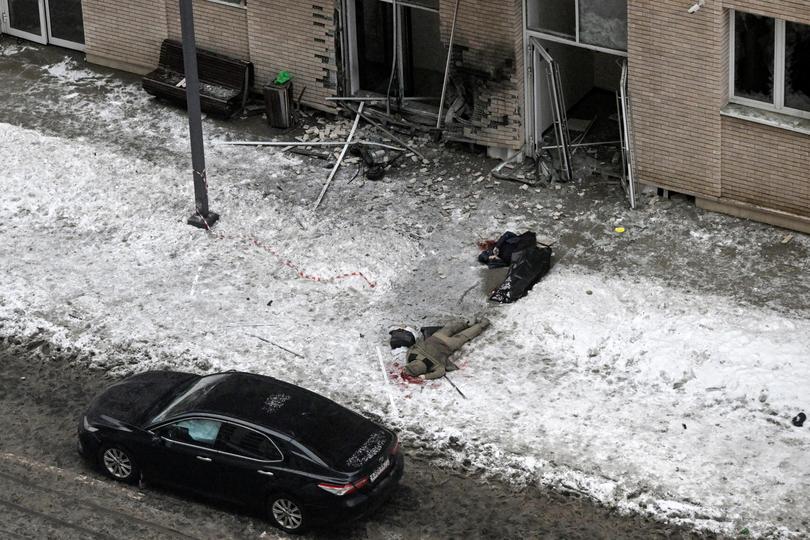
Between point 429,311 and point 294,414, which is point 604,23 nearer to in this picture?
point 429,311

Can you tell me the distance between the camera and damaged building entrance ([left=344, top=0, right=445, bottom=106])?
24.1m

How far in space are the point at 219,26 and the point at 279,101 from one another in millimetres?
2051

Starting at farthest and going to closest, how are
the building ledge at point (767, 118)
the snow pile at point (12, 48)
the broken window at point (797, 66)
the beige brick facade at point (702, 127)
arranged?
1. the snow pile at point (12, 48)
2. the beige brick facade at point (702, 127)
3. the building ledge at point (767, 118)
4. the broken window at point (797, 66)

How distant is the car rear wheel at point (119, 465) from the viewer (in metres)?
16.5

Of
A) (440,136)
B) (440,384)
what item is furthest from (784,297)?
(440,136)

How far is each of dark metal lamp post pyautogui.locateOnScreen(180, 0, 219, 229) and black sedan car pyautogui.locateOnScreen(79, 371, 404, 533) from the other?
5223 millimetres

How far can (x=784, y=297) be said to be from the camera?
19.1 metres

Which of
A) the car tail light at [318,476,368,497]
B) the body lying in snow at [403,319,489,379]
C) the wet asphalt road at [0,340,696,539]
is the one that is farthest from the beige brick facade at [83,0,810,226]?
the car tail light at [318,476,368,497]

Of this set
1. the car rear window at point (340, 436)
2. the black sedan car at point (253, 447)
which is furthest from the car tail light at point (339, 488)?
the car rear window at point (340, 436)

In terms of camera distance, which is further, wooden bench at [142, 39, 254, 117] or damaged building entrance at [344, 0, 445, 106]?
wooden bench at [142, 39, 254, 117]

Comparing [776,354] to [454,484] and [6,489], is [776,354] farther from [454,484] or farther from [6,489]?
[6,489]

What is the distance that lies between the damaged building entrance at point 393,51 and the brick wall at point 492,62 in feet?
4.98

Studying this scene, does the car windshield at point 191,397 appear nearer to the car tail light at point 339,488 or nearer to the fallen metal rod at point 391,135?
the car tail light at point 339,488

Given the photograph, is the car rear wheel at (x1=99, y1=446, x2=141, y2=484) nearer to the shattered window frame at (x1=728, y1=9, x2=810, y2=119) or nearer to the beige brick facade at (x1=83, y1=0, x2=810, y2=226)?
the beige brick facade at (x1=83, y1=0, x2=810, y2=226)
